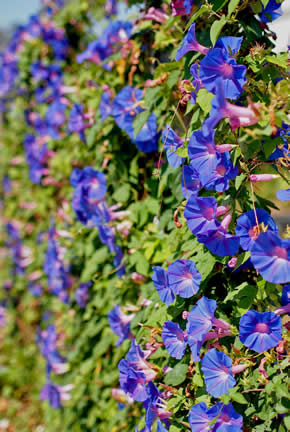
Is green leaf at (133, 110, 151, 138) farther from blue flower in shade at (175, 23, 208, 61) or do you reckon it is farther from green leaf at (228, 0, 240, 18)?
green leaf at (228, 0, 240, 18)

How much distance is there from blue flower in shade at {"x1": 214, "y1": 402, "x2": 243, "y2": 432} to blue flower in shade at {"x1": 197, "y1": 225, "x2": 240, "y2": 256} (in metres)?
0.38

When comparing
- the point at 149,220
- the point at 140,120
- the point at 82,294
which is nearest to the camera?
the point at 140,120

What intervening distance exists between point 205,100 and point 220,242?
1.25 feet

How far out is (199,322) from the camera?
111cm

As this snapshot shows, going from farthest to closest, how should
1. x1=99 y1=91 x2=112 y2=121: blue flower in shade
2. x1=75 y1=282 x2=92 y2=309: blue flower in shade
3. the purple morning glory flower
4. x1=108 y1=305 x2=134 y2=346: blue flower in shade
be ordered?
1. x1=75 y1=282 x2=92 y2=309: blue flower in shade
2. x1=99 y1=91 x2=112 y2=121: blue flower in shade
3. x1=108 y1=305 x2=134 y2=346: blue flower in shade
4. the purple morning glory flower

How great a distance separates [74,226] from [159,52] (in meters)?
1.06

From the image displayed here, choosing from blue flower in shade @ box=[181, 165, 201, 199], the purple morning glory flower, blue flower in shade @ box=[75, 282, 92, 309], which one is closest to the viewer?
the purple morning glory flower

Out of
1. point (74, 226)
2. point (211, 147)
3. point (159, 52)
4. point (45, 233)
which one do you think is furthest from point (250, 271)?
point (45, 233)

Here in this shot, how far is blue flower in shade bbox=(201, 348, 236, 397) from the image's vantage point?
107 cm

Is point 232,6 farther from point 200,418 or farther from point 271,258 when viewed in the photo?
point 200,418

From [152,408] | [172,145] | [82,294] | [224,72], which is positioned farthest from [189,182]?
[82,294]

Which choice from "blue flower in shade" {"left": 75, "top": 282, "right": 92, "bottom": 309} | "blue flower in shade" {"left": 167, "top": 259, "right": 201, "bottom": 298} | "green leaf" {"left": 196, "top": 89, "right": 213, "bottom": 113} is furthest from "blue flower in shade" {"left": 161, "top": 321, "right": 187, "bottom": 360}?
"blue flower in shade" {"left": 75, "top": 282, "right": 92, "bottom": 309}

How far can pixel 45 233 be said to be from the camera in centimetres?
321

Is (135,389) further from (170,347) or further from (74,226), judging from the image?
(74,226)
